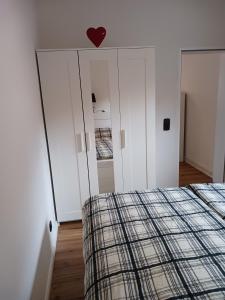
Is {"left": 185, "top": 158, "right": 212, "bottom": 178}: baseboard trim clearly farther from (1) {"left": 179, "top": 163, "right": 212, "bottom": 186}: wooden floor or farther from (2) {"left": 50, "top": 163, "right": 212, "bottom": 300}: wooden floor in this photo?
(2) {"left": 50, "top": 163, "right": 212, "bottom": 300}: wooden floor

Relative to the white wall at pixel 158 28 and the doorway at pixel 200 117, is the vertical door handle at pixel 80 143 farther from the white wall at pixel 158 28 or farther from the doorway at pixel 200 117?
the doorway at pixel 200 117

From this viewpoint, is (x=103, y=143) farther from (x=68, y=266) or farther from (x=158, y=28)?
(x=158, y=28)

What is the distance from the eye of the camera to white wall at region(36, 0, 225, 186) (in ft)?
8.44

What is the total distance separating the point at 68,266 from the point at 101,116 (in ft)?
4.92

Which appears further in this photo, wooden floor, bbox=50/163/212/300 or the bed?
the bed

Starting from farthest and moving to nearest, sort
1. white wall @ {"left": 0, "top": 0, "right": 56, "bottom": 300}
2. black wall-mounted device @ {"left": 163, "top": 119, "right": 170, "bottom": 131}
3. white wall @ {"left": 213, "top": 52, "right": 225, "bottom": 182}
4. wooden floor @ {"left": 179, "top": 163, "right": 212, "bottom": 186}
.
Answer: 1. wooden floor @ {"left": 179, "top": 163, "right": 212, "bottom": 186}
2. white wall @ {"left": 213, "top": 52, "right": 225, "bottom": 182}
3. black wall-mounted device @ {"left": 163, "top": 119, "right": 170, "bottom": 131}
4. white wall @ {"left": 0, "top": 0, "right": 56, "bottom": 300}

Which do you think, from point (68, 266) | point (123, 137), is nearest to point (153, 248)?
point (68, 266)

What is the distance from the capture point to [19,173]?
137cm

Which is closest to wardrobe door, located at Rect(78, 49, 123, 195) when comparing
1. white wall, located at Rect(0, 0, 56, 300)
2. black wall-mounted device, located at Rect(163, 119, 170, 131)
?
white wall, located at Rect(0, 0, 56, 300)

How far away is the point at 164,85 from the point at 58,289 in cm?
246

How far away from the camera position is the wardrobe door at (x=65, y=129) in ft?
7.67

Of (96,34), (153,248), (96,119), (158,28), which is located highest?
(158,28)

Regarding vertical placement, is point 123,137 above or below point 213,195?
above

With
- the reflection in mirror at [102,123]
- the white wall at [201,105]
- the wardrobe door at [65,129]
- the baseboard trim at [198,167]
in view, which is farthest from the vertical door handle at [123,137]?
the baseboard trim at [198,167]
